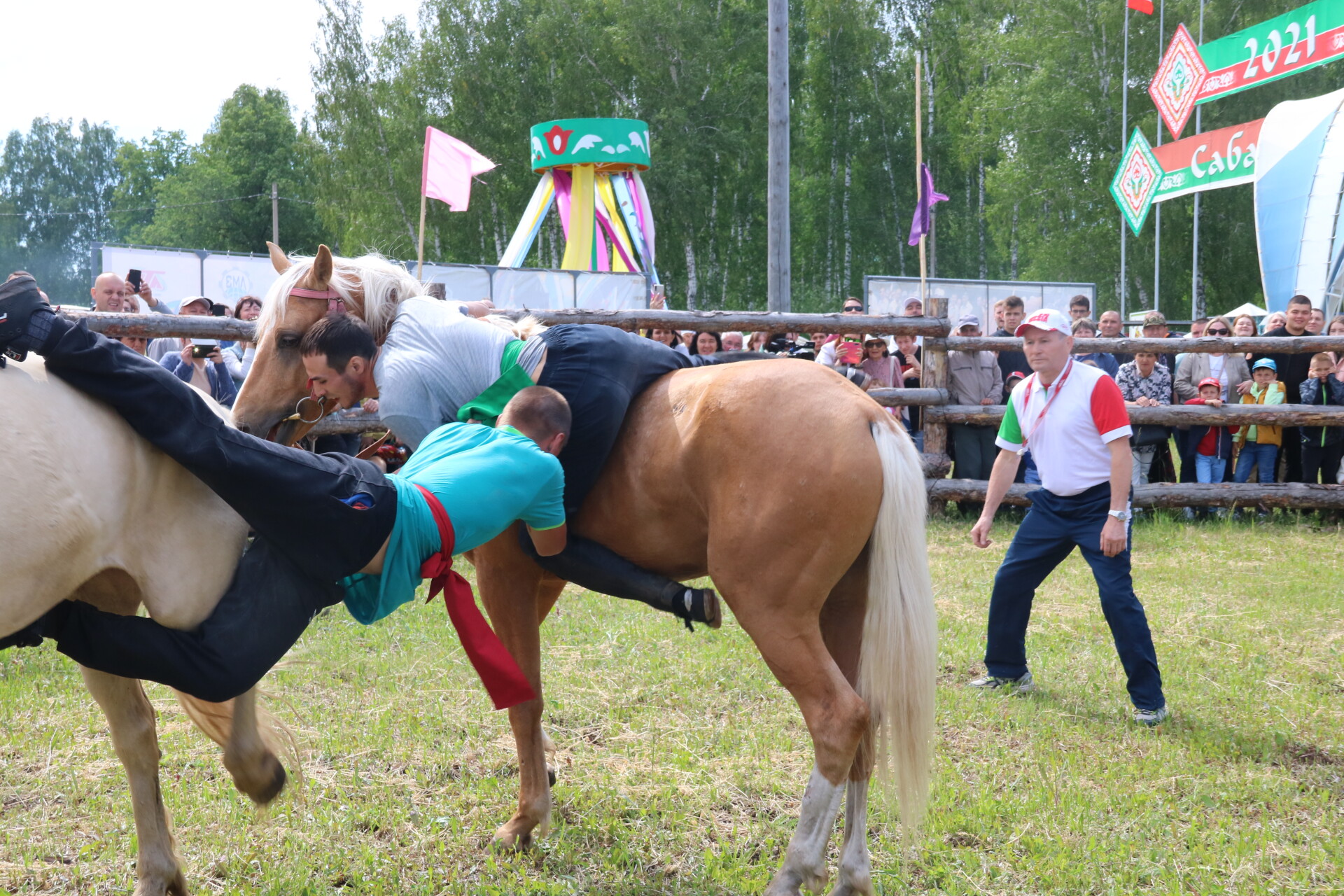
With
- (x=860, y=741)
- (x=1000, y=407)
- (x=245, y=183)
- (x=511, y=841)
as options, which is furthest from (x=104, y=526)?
(x=245, y=183)

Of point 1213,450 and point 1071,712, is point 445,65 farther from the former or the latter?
point 1071,712

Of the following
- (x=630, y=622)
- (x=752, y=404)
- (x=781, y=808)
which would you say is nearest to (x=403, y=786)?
(x=781, y=808)

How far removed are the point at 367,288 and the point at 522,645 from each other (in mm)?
1311

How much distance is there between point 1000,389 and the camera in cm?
1014

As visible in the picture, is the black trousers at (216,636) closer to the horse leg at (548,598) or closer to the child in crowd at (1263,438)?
the horse leg at (548,598)

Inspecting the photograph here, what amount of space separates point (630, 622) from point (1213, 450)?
272 inches

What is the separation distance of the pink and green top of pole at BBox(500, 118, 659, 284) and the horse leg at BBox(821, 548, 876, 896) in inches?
762

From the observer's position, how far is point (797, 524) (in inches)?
114

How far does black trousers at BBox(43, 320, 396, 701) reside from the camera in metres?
2.21

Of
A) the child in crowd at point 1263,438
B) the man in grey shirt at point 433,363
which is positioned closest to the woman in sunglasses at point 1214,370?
the child in crowd at point 1263,438

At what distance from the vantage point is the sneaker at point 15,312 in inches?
83.1

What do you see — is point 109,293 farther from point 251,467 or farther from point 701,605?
point 701,605

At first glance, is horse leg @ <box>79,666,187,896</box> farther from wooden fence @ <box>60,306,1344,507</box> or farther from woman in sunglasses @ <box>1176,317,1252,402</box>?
woman in sunglasses @ <box>1176,317,1252,402</box>

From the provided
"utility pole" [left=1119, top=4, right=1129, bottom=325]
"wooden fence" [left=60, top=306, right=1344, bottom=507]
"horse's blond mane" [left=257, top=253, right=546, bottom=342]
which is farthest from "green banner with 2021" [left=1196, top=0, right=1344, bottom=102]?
"horse's blond mane" [left=257, top=253, right=546, bottom=342]
